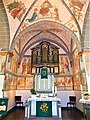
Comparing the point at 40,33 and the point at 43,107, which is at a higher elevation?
the point at 40,33

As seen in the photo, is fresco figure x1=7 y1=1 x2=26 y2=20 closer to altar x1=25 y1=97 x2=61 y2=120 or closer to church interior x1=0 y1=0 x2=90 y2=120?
church interior x1=0 y1=0 x2=90 y2=120

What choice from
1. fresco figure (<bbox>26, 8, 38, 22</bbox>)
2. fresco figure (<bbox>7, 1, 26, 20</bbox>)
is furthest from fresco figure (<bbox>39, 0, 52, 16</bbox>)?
fresco figure (<bbox>7, 1, 26, 20</bbox>)

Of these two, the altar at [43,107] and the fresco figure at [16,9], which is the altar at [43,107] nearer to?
the altar at [43,107]

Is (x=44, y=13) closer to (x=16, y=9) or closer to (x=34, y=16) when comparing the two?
(x=34, y=16)

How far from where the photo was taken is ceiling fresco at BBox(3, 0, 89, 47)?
9336 mm

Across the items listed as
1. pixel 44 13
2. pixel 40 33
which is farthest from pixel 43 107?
pixel 40 33

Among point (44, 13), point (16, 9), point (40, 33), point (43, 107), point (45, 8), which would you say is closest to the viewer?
point (43, 107)

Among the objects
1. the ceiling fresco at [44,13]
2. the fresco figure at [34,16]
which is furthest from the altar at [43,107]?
the fresco figure at [34,16]

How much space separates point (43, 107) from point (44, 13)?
5610 mm

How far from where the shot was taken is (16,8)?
956cm

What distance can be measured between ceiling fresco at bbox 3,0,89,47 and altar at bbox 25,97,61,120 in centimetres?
413

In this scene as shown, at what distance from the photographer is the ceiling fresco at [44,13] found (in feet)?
30.6

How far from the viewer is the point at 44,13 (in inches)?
397

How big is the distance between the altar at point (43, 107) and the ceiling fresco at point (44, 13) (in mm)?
4129
